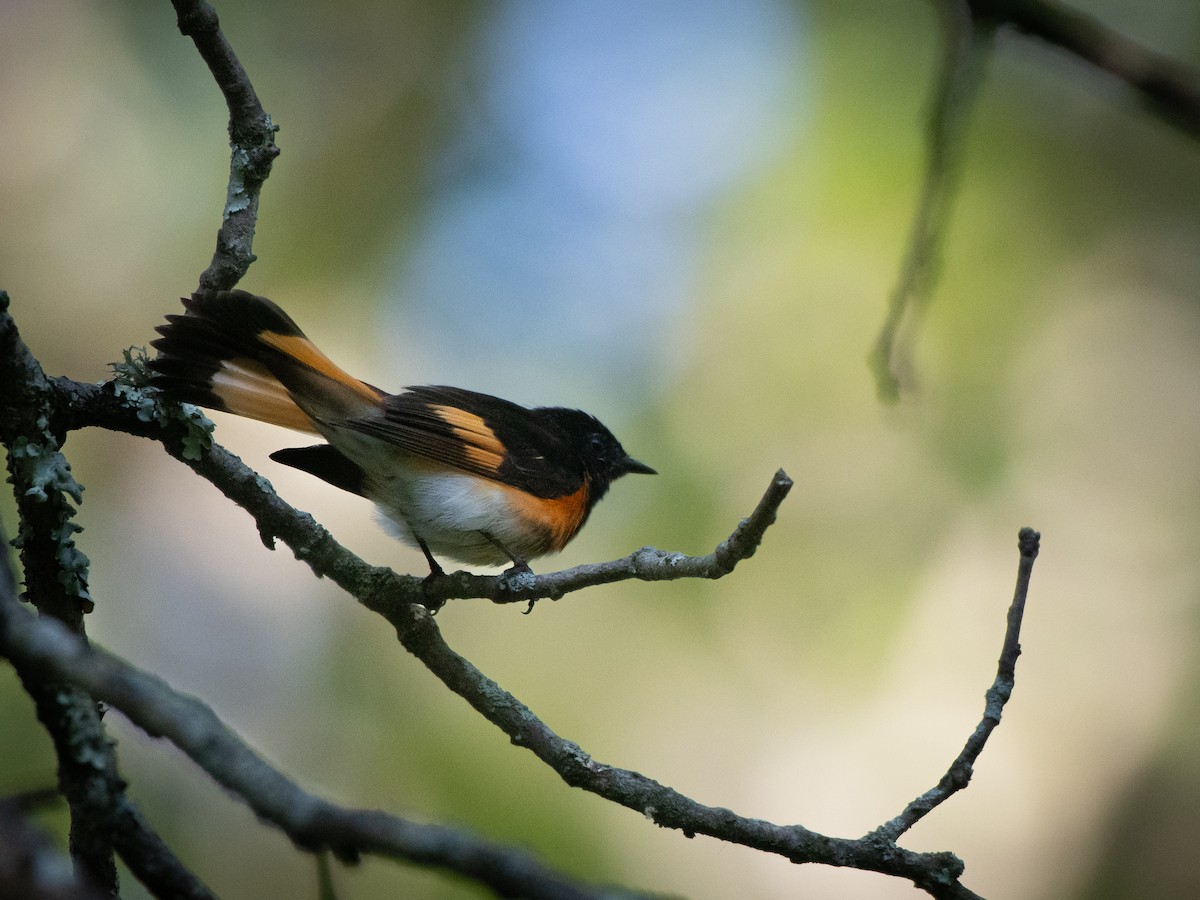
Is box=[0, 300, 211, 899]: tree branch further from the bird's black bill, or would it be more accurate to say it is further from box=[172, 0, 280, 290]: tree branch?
the bird's black bill

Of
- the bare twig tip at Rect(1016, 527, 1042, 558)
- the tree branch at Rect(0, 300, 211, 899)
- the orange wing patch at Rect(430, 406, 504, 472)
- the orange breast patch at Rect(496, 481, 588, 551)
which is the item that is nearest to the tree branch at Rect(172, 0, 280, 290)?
the tree branch at Rect(0, 300, 211, 899)

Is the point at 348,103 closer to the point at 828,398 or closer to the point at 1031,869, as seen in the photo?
the point at 828,398

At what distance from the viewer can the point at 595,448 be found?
4.31 m

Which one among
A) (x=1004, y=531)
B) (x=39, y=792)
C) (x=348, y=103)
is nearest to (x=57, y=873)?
(x=39, y=792)

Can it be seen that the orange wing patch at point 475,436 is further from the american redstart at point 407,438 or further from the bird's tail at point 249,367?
the bird's tail at point 249,367

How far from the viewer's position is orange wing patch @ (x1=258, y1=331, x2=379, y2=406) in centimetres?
268

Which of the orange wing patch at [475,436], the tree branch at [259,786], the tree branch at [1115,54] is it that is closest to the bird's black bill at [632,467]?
the orange wing patch at [475,436]

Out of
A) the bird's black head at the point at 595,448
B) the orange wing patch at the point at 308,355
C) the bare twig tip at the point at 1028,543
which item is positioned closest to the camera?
the bare twig tip at the point at 1028,543

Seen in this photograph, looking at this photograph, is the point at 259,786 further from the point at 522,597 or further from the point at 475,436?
the point at 475,436

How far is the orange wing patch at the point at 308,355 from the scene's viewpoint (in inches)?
106

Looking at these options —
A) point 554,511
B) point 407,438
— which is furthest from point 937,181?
point 554,511

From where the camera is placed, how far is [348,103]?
678 cm

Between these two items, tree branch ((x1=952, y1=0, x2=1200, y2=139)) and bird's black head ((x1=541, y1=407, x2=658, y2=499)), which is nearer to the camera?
tree branch ((x1=952, y1=0, x2=1200, y2=139))

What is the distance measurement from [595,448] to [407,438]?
1.27 metres
